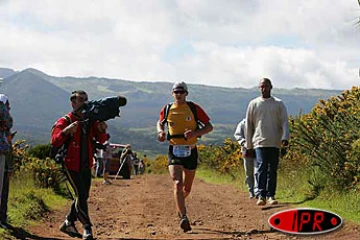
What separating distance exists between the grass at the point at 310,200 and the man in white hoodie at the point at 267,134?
50cm

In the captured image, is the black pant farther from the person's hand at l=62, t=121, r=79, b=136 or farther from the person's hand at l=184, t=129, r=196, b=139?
the person's hand at l=184, t=129, r=196, b=139

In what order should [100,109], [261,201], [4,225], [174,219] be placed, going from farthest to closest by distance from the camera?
[261,201]
[174,219]
[4,225]
[100,109]

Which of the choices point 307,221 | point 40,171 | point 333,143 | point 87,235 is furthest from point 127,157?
point 307,221

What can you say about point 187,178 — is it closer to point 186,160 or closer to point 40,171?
point 186,160

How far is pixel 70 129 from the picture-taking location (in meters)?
8.21

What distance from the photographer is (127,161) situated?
29172 millimetres

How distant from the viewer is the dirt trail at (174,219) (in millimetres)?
8703

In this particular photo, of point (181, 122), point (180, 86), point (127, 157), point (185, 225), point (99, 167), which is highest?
point (180, 86)

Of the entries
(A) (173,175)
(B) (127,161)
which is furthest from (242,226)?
(B) (127,161)

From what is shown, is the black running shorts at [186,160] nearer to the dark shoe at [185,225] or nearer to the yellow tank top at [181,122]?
the yellow tank top at [181,122]

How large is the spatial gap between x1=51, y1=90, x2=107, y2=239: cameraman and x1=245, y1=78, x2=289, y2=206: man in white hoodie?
124 inches

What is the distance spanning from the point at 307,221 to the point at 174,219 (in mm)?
3621

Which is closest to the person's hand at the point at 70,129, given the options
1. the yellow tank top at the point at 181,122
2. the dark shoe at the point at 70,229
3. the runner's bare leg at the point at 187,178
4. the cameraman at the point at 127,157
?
the dark shoe at the point at 70,229

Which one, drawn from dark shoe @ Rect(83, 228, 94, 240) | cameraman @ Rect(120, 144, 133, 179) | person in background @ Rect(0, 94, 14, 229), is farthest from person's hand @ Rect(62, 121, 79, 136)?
cameraman @ Rect(120, 144, 133, 179)
